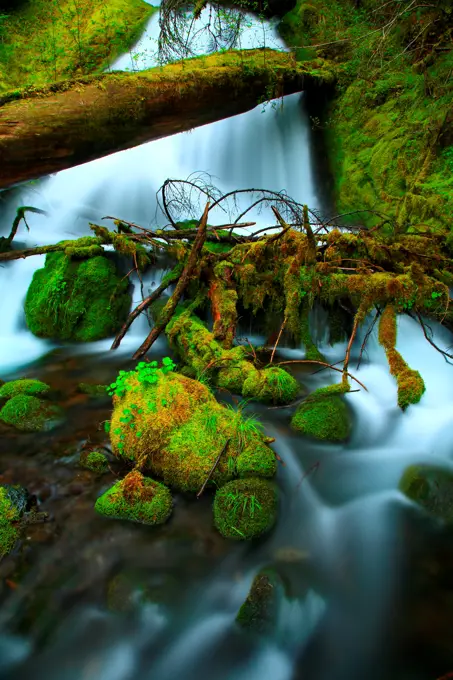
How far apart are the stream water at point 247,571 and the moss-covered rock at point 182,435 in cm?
24

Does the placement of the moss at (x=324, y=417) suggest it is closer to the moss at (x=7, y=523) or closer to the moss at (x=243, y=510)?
the moss at (x=243, y=510)

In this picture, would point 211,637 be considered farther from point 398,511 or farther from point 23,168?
point 23,168

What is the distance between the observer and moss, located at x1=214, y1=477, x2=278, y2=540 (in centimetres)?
279

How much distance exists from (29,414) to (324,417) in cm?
285

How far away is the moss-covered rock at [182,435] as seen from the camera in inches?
120

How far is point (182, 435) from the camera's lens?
319cm

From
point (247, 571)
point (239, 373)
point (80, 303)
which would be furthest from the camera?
point (80, 303)

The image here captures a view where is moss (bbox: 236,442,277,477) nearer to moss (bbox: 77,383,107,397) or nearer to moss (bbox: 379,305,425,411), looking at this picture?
moss (bbox: 379,305,425,411)

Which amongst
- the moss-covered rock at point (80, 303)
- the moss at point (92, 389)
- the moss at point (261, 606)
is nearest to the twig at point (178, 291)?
the moss at point (92, 389)

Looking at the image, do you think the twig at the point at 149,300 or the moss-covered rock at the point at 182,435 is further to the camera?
the twig at the point at 149,300

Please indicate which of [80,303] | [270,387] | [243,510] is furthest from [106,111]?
[243,510]

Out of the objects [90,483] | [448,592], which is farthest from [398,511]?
[90,483]

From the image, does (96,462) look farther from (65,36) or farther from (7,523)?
(65,36)

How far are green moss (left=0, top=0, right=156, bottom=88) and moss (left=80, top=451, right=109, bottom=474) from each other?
11.7 metres
